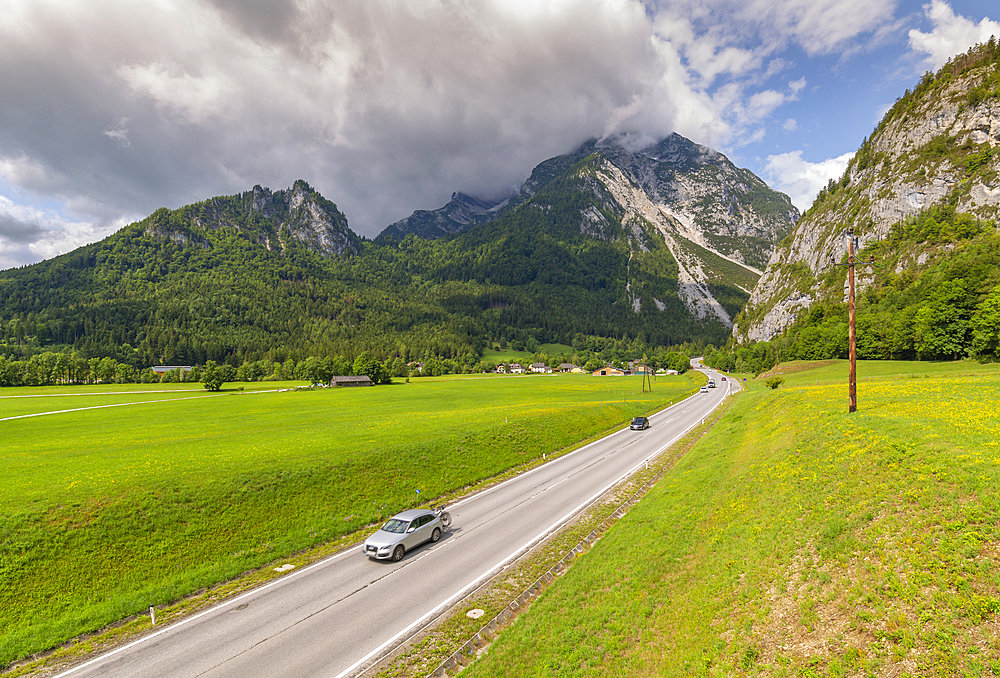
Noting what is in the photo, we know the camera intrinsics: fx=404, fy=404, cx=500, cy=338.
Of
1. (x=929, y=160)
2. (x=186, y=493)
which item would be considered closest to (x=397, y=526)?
(x=186, y=493)


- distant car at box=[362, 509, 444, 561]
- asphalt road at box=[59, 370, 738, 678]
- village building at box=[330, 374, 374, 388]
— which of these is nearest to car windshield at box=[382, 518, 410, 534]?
distant car at box=[362, 509, 444, 561]

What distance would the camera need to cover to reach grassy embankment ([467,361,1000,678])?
9.43 meters

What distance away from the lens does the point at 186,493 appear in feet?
84.4

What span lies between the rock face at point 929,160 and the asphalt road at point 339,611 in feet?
480

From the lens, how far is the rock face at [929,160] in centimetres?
13625

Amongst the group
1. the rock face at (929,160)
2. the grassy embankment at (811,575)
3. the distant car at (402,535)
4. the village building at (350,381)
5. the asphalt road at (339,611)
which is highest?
the rock face at (929,160)

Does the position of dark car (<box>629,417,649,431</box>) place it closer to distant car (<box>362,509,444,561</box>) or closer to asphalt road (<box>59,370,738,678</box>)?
asphalt road (<box>59,370,738,678</box>)

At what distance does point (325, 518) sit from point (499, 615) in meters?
15.8

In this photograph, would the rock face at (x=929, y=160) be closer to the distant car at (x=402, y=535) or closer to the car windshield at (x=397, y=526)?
the distant car at (x=402, y=535)

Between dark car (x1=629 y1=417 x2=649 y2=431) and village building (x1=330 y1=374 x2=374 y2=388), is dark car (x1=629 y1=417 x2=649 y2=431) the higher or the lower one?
the higher one

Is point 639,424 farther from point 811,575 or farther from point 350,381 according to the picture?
point 350,381

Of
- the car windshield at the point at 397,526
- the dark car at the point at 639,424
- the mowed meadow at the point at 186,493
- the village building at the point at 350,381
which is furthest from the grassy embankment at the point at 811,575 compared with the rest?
the village building at the point at 350,381

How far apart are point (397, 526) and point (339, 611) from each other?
19.5 ft

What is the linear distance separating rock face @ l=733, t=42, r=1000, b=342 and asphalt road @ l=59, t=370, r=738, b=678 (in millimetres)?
146317
